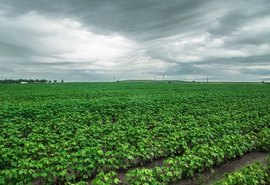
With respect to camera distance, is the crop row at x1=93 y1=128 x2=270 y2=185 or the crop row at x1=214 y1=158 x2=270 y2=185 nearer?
the crop row at x1=214 y1=158 x2=270 y2=185

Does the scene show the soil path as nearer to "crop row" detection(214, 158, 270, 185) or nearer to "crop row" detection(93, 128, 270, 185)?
"crop row" detection(93, 128, 270, 185)

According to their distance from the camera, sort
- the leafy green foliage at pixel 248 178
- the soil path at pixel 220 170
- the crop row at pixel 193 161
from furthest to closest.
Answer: the soil path at pixel 220 170, the crop row at pixel 193 161, the leafy green foliage at pixel 248 178

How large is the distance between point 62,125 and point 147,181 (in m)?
7.12

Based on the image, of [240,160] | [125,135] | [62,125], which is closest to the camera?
[240,160]

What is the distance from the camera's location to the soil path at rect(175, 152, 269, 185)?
6.69m

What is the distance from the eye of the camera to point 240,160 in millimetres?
8602

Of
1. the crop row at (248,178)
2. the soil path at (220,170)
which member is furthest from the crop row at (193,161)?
the crop row at (248,178)

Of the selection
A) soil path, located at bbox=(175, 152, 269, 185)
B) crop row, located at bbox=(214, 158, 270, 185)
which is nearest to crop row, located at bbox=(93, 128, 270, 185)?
soil path, located at bbox=(175, 152, 269, 185)

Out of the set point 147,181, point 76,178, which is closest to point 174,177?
point 147,181

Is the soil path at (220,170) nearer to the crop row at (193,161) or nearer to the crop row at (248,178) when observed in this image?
the crop row at (193,161)

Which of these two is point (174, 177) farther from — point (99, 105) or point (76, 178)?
point (99, 105)

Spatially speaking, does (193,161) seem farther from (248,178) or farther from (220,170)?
(220,170)

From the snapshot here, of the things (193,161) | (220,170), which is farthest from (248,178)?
(220,170)

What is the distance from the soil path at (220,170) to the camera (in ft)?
22.0
